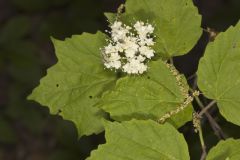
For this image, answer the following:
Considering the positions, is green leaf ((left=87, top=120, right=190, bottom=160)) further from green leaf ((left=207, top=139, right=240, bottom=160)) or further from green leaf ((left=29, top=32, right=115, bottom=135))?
green leaf ((left=29, top=32, right=115, bottom=135))

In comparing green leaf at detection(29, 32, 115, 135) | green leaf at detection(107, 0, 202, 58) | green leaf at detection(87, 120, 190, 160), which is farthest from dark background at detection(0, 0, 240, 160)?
green leaf at detection(87, 120, 190, 160)

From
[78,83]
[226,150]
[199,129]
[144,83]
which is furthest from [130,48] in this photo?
[226,150]

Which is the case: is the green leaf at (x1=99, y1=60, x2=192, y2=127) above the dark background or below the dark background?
below

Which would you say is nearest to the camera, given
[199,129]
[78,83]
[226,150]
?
[226,150]

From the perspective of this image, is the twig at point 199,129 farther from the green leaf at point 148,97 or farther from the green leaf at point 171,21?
the green leaf at point 171,21

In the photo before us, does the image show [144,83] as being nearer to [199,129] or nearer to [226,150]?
[199,129]

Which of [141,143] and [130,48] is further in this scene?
[130,48]

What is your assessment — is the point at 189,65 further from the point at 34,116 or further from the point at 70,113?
the point at 70,113
